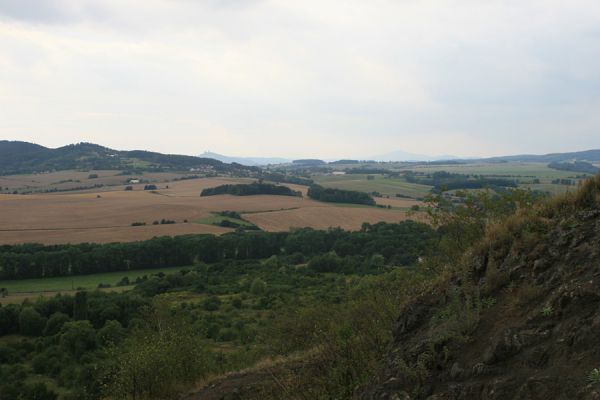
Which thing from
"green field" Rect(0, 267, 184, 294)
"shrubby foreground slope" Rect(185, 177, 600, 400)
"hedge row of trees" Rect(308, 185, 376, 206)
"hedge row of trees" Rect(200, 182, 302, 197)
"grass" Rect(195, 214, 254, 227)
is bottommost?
"green field" Rect(0, 267, 184, 294)

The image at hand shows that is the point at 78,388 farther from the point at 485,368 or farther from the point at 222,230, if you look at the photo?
the point at 222,230

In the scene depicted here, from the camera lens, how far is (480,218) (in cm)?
1414

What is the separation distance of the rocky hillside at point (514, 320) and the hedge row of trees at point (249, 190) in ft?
420

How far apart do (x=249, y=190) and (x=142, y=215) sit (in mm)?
43342

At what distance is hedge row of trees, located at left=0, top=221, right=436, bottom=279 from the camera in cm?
6544

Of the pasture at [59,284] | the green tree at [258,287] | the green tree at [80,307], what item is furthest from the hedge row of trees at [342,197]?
the green tree at [80,307]

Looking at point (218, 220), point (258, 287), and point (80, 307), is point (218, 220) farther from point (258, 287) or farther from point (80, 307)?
point (80, 307)

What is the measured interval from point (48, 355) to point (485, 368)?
127 ft

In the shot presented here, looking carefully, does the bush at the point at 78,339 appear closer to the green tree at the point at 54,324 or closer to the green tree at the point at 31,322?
the green tree at the point at 54,324

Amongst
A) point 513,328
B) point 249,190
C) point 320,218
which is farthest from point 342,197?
point 513,328

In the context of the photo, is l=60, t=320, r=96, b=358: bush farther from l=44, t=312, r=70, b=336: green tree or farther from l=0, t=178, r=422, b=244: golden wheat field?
l=0, t=178, r=422, b=244: golden wheat field

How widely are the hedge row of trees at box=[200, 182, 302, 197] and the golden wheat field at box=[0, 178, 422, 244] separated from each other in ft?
22.2

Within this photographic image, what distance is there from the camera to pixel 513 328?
7.74 metres

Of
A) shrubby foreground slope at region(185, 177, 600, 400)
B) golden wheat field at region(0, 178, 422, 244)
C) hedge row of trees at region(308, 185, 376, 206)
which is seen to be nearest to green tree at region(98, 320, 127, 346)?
shrubby foreground slope at region(185, 177, 600, 400)
